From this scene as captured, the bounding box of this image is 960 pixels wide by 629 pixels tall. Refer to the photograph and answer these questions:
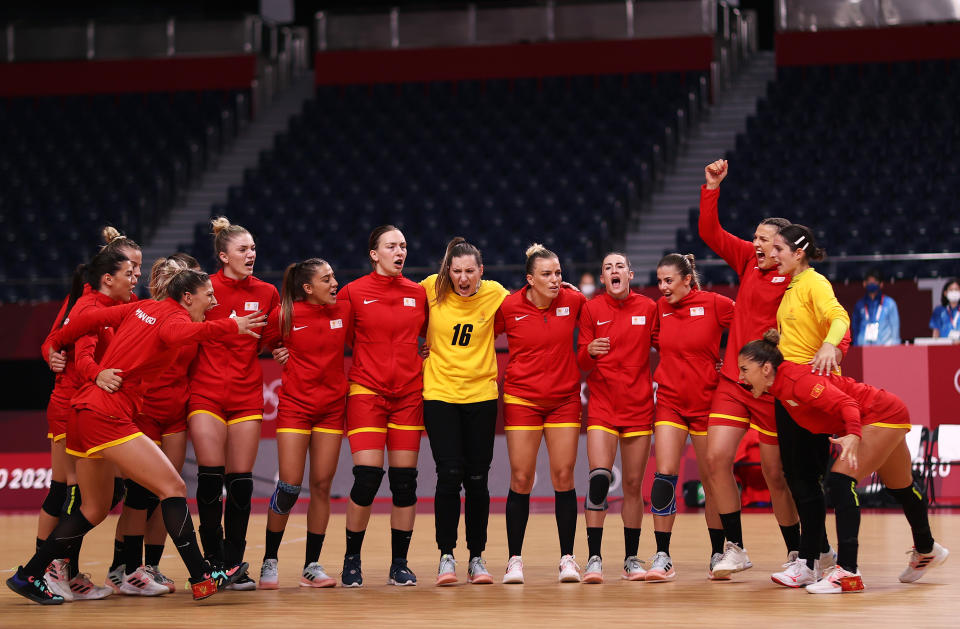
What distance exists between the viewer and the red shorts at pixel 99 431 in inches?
253

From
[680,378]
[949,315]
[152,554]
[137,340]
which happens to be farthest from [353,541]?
[949,315]

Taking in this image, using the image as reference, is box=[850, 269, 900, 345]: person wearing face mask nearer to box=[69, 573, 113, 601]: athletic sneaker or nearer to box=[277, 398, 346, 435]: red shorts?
box=[277, 398, 346, 435]: red shorts

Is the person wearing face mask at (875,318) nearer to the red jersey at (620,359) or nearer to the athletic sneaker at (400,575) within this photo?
the red jersey at (620,359)

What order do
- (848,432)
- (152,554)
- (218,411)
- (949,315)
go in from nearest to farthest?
1. (848,432)
2. (218,411)
3. (152,554)
4. (949,315)

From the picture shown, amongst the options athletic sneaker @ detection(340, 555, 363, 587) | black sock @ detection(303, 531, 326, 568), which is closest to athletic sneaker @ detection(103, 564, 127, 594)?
black sock @ detection(303, 531, 326, 568)

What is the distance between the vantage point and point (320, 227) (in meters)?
18.7

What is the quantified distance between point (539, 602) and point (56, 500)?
3.29 meters

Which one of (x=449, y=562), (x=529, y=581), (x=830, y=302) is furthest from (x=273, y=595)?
(x=830, y=302)

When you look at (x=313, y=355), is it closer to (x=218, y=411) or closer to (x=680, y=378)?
(x=218, y=411)

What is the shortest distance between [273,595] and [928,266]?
1104cm

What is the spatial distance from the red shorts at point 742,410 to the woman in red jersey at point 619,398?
1.53ft

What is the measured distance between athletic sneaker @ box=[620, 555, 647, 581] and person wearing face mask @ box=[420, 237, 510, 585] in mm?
944

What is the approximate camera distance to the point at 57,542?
6.62 metres

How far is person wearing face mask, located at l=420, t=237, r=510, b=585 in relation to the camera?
23.7 feet
